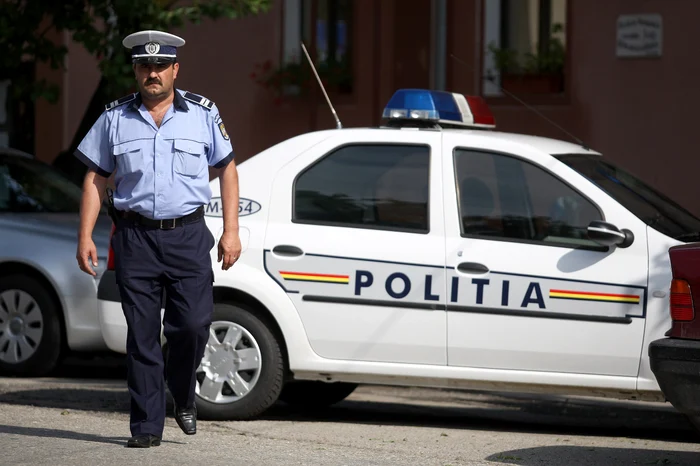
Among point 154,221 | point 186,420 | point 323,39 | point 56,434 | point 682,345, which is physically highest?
point 323,39

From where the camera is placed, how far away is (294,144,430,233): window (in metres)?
7.67

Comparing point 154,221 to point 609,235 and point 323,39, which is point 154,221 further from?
point 323,39

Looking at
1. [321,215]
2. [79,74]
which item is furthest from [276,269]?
[79,74]

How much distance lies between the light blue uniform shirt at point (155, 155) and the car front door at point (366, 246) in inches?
46.5

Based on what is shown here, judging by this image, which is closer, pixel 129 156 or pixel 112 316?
pixel 129 156

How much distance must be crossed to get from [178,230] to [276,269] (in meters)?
1.28

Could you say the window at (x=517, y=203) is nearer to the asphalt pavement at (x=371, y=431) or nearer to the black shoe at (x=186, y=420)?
the asphalt pavement at (x=371, y=431)

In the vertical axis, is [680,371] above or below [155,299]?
below

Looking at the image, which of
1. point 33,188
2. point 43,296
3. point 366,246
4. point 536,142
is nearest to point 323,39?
point 33,188

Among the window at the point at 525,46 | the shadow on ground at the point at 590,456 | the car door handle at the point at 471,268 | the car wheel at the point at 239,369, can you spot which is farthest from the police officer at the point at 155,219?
the window at the point at 525,46

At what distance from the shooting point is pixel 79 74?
1570cm

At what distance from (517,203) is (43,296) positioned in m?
3.66

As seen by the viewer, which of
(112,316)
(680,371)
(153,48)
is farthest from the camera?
(112,316)

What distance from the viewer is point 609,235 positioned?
7.24m
